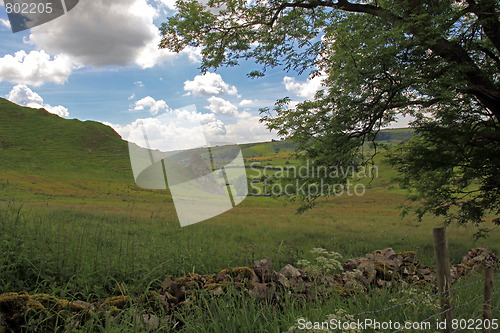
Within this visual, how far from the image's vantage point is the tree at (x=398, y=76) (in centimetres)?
841

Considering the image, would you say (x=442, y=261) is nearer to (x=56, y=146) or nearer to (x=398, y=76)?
(x=398, y=76)

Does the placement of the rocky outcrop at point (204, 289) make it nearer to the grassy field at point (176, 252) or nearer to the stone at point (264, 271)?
the stone at point (264, 271)

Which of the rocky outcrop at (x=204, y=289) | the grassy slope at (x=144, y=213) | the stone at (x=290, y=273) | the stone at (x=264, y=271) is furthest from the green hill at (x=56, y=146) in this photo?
the stone at (x=290, y=273)

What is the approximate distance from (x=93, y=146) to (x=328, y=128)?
134518 mm

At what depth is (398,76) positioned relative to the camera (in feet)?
28.0

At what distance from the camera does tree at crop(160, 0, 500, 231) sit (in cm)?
841

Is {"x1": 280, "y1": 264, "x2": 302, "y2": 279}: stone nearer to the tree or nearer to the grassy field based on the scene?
the grassy field

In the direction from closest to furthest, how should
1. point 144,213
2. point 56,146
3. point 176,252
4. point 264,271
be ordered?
point 264,271, point 176,252, point 144,213, point 56,146

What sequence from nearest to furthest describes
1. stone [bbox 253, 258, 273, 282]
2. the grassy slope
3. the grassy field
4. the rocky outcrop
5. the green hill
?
the rocky outcrop → the grassy field → stone [bbox 253, 258, 273, 282] → the grassy slope → the green hill

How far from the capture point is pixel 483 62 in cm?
1052

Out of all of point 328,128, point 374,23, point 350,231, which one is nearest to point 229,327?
point 328,128

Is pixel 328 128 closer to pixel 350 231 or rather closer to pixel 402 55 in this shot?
pixel 402 55

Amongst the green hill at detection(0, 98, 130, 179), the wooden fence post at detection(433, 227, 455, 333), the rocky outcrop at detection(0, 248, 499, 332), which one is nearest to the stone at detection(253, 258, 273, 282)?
the rocky outcrop at detection(0, 248, 499, 332)

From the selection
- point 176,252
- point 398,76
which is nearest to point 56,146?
point 176,252
